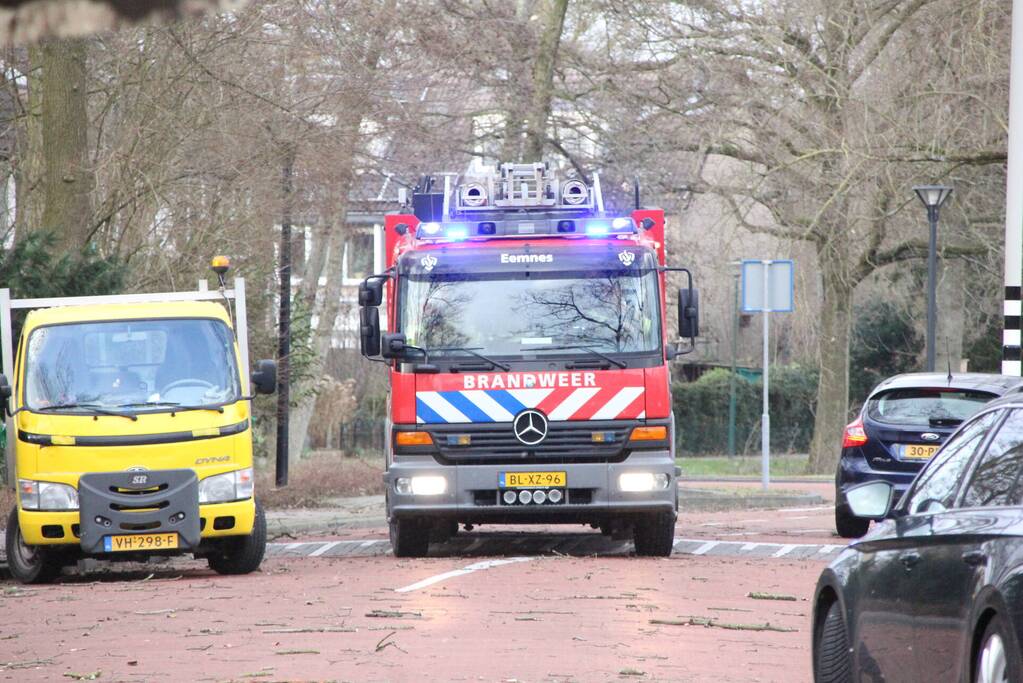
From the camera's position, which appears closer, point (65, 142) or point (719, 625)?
point (719, 625)

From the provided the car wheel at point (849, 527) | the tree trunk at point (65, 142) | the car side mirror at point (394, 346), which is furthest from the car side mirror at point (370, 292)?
the tree trunk at point (65, 142)

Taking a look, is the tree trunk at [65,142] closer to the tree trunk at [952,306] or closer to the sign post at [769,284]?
the sign post at [769,284]

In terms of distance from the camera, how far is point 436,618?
36.9 feet

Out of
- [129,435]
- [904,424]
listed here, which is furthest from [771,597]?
[129,435]

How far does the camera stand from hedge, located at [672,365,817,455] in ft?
163

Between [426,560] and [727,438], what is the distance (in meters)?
35.0

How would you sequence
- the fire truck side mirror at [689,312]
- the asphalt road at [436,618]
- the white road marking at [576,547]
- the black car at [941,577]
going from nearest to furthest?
1. the black car at [941,577]
2. the asphalt road at [436,618]
3. the fire truck side mirror at [689,312]
4. the white road marking at [576,547]

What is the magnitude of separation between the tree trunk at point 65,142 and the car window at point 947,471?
1469 cm

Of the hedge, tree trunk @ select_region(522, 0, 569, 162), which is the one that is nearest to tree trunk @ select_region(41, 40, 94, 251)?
tree trunk @ select_region(522, 0, 569, 162)

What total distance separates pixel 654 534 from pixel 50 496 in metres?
5.31

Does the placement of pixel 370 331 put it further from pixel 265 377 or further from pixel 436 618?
pixel 436 618

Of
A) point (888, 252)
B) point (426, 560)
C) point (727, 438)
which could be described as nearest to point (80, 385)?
point (426, 560)

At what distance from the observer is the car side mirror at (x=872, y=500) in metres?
7.02

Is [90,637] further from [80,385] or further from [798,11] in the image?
[798,11]
